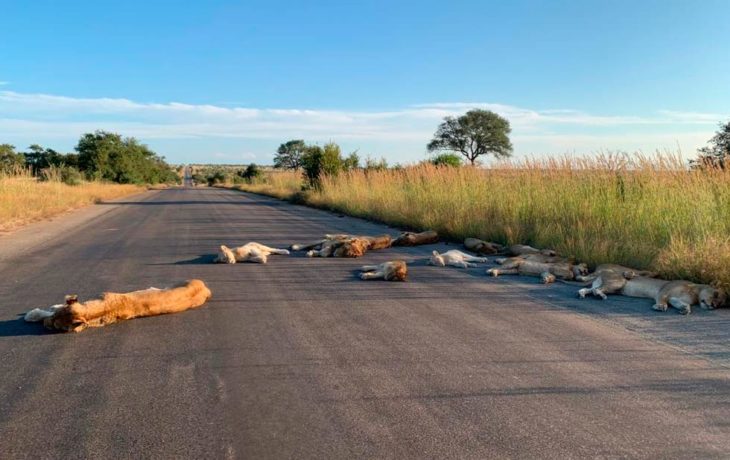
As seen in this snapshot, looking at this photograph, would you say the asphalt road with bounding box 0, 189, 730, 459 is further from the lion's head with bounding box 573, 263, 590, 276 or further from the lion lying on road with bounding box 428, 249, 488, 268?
the lion lying on road with bounding box 428, 249, 488, 268

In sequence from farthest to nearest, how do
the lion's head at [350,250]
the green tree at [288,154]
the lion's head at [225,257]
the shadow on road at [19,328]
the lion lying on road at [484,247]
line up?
the green tree at [288,154] → the lion lying on road at [484,247] → the lion's head at [350,250] → the lion's head at [225,257] → the shadow on road at [19,328]

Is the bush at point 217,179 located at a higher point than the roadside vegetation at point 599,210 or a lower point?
lower

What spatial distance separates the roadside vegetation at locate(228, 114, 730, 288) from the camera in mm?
8205

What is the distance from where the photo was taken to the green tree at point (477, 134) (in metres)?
47.9

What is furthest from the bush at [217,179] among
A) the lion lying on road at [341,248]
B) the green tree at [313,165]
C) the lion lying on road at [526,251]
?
the lion lying on road at [526,251]

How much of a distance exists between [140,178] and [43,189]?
3937 centimetres

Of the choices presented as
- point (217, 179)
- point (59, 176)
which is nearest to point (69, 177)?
point (59, 176)

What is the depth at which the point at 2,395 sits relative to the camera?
157 inches

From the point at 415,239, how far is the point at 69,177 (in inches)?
1406

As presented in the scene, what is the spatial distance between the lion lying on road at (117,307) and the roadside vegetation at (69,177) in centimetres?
1187

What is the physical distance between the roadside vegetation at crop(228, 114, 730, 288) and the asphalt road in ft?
5.69

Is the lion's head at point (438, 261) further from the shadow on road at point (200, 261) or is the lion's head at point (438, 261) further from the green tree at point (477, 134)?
the green tree at point (477, 134)

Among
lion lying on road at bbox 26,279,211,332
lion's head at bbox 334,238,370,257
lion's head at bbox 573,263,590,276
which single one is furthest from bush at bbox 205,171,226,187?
lion lying on road at bbox 26,279,211,332

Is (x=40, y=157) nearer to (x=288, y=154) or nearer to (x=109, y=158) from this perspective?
(x=109, y=158)
